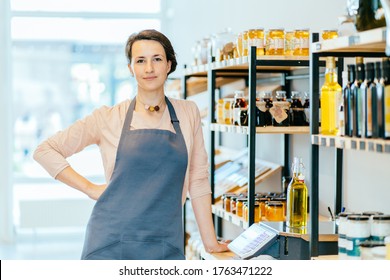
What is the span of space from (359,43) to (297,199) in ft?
4.82

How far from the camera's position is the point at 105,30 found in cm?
944

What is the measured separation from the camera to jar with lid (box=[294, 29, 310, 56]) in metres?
3.94

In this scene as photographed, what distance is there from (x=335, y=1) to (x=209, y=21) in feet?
10.6

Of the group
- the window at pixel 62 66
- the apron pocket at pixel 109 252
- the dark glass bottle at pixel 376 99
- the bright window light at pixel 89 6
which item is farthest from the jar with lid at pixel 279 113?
the bright window light at pixel 89 6

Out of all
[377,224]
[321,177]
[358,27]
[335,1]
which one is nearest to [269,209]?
[321,177]

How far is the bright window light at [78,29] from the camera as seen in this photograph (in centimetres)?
927

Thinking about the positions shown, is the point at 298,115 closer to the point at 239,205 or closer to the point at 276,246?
the point at 239,205

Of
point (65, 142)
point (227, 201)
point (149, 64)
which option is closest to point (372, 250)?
point (149, 64)

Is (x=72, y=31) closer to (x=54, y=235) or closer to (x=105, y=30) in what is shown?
(x=105, y=30)

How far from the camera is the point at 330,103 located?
287cm

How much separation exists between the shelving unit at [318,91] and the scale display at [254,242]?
0.32 meters

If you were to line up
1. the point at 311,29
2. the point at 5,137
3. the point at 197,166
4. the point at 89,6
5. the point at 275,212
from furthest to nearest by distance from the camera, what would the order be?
the point at 89,6
the point at 5,137
the point at 311,29
the point at 275,212
the point at 197,166

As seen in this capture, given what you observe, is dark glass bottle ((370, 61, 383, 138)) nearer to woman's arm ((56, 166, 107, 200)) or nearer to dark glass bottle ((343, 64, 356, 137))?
dark glass bottle ((343, 64, 356, 137))

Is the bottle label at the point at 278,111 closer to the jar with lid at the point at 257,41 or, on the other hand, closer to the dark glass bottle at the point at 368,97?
the jar with lid at the point at 257,41
